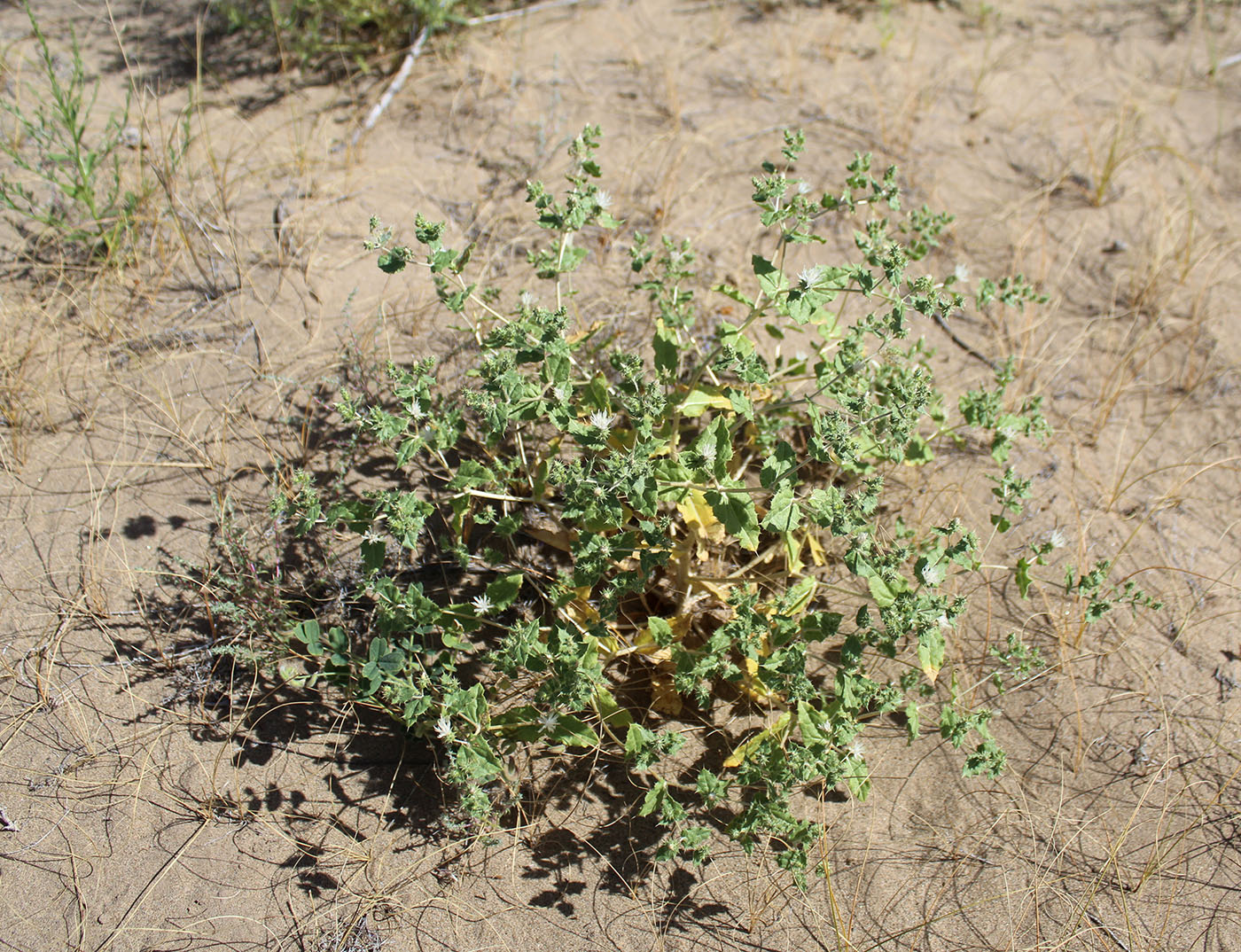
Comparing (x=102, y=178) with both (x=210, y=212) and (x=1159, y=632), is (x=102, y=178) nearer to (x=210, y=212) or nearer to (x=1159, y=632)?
(x=210, y=212)

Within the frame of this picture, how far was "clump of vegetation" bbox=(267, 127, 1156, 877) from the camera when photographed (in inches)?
88.7

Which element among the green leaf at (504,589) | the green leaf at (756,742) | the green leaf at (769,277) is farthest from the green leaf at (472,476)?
the green leaf at (756,742)

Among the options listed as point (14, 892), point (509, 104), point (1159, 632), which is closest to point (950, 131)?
point (509, 104)

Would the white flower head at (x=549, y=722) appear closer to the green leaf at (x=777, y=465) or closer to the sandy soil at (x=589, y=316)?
the sandy soil at (x=589, y=316)

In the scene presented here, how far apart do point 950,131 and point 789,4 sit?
1431 mm

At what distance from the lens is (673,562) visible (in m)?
2.81

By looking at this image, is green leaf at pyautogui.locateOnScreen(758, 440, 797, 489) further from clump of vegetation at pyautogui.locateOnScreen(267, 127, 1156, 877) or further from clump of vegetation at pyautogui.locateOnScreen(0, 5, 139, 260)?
clump of vegetation at pyautogui.locateOnScreen(0, 5, 139, 260)

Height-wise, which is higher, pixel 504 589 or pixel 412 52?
pixel 412 52

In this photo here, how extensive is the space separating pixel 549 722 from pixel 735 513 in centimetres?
73

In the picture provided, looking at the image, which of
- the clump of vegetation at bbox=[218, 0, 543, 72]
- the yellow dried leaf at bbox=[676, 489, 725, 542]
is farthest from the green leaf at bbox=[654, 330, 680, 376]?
the clump of vegetation at bbox=[218, 0, 543, 72]

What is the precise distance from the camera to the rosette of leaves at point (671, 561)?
225 centimetres

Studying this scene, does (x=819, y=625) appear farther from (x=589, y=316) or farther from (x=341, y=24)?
(x=341, y=24)

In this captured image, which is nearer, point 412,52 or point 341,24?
point 412,52

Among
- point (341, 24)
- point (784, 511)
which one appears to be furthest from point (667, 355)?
point (341, 24)
